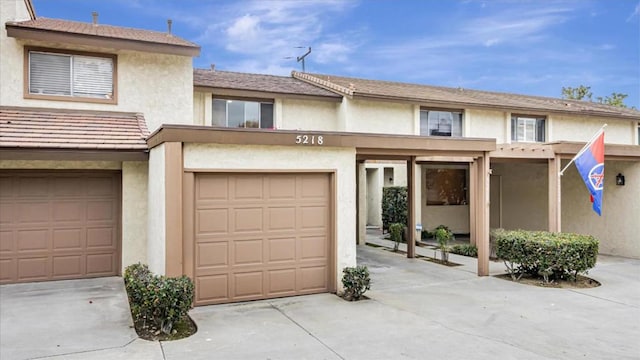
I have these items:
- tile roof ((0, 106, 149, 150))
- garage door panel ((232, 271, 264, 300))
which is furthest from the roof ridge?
garage door panel ((232, 271, 264, 300))

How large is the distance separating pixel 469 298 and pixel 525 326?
1949mm

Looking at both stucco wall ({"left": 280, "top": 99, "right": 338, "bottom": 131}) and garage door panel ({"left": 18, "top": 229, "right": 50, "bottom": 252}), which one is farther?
stucco wall ({"left": 280, "top": 99, "right": 338, "bottom": 131})

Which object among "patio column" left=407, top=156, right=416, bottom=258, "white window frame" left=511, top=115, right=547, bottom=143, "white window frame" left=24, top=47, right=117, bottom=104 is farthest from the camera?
"white window frame" left=511, top=115, right=547, bottom=143

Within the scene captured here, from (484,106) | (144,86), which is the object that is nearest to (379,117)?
(484,106)

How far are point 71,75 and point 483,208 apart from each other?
34.6ft

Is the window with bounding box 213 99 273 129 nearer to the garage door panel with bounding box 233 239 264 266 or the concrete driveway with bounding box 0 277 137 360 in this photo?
the concrete driveway with bounding box 0 277 137 360

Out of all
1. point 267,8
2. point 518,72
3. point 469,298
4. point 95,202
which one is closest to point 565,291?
point 469,298

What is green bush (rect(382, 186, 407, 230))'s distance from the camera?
72.5 ft

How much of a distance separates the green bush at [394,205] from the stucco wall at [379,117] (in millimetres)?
6311

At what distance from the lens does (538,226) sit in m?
18.7

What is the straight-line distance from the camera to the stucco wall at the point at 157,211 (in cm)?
809

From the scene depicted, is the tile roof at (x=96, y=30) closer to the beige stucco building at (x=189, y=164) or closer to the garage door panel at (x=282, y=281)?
the beige stucco building at (x=189, y=164)

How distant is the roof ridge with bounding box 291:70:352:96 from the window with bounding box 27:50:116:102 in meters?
7.04

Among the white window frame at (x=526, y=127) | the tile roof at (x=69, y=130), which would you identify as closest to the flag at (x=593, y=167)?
the white window frame at (x=526, y=127)
